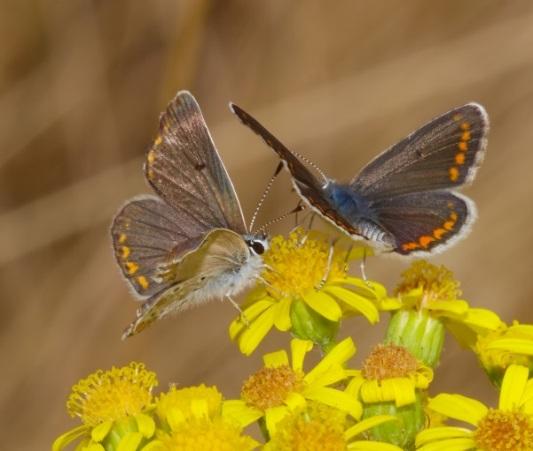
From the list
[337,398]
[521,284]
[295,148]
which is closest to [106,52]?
[295,148]

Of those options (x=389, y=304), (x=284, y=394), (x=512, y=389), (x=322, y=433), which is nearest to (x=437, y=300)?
(x=389, y=304)

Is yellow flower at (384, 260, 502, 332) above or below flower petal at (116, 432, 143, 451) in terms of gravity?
below

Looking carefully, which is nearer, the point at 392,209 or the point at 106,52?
the point at 392,209

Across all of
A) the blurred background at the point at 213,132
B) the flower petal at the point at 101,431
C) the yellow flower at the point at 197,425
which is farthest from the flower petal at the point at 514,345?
the blurred background at the point at 213,132

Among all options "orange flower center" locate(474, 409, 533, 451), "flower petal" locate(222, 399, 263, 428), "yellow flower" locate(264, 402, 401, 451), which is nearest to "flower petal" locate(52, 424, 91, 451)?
"flower petal" locate(222, 399, 263, 428)

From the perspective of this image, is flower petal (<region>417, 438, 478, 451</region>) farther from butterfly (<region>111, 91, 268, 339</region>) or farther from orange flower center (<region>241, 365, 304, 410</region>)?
butterfly (<region>111, 91, 268, 339</region>)

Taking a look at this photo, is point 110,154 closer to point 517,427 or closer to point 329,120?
point 329,120
